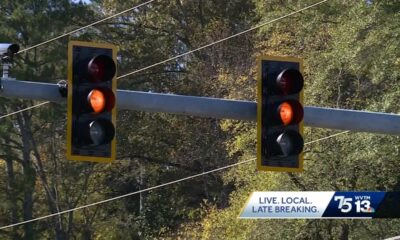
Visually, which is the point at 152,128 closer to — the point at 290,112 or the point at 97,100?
the point at 290,112

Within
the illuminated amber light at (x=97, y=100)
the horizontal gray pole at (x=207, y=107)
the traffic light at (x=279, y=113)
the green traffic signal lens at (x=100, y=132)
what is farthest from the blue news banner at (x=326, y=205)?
the illuminated amber light at (x=97, y=100)

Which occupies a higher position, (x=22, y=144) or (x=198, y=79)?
(x=198, y=79)

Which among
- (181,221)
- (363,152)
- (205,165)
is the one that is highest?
(363,152)

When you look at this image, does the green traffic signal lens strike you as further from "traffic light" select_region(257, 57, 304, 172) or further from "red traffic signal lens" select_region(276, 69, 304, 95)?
"red traffic signal lens" select_region(276, 69, 304, 95)

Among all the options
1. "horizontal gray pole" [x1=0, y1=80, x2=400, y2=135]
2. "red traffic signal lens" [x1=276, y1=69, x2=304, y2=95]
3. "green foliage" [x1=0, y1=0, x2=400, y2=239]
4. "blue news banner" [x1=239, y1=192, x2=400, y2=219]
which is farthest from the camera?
"green foliage" [x1=0, y1=0, x2=400, y2=239]

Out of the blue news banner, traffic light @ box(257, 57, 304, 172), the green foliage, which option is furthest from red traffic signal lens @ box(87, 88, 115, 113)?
the green foliage

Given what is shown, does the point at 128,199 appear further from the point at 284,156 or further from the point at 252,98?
the point at 284,156

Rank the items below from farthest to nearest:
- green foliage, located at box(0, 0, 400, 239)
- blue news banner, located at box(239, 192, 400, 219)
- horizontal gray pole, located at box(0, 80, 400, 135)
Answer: green foliage, located at box(0, 0, 400, 239) < blue news banner, located at box(239, 192, 400, 219) < horizontal gray pole, located at box(0, 80, 400, 135)

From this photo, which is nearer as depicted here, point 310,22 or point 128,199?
point 310,22

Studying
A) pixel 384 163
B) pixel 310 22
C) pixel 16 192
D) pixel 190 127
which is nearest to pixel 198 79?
pixel 190 127

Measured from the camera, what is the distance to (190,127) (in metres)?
46.3

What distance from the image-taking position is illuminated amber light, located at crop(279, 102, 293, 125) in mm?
9430

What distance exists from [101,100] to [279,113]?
1.86 meters

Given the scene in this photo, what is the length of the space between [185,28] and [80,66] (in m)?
39.7
